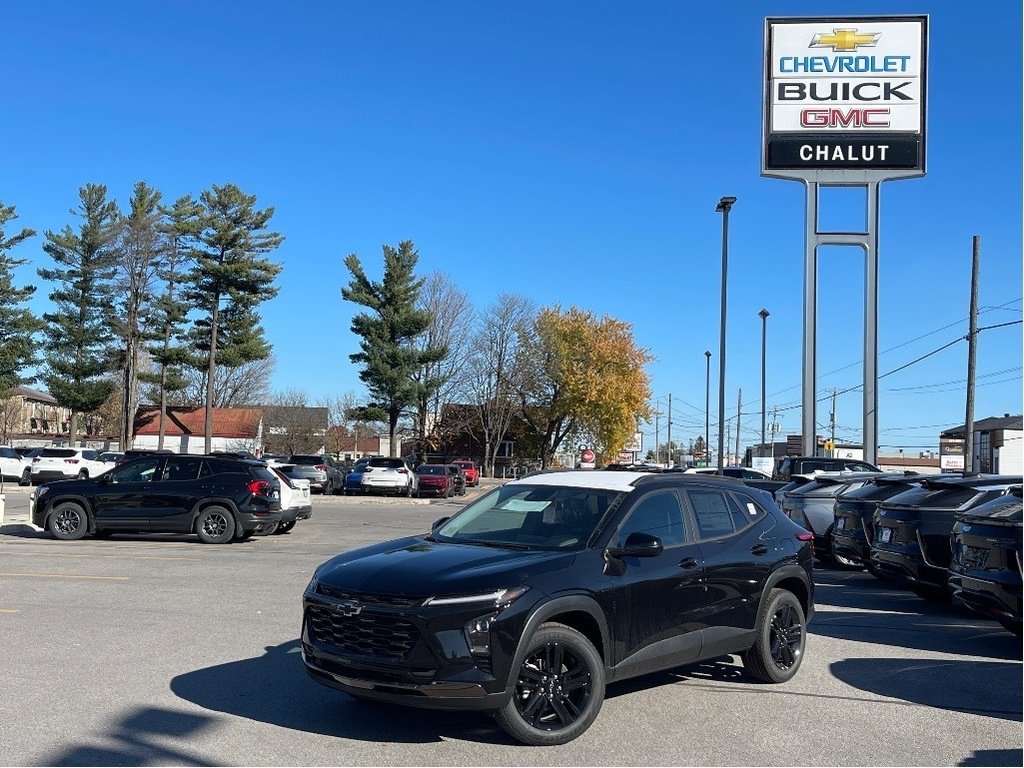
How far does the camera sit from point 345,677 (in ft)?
19.6

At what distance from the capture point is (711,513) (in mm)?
7637

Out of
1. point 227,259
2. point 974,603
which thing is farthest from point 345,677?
point 227,259

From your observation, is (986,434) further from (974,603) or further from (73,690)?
(73,690)

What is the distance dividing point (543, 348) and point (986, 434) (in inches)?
1196

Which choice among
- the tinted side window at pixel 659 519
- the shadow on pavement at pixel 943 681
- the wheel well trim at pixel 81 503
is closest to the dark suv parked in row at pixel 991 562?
the shadow on pavement at pixel 943 681

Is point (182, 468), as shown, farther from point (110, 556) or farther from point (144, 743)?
point (144, 743)

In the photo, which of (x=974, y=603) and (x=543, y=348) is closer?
(x=974, y=603)

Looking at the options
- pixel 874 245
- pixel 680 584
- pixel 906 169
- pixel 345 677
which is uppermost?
pixel 906 169

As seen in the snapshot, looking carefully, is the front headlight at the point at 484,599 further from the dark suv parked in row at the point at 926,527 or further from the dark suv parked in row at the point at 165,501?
the dark suv parked in row at the point at 165,501

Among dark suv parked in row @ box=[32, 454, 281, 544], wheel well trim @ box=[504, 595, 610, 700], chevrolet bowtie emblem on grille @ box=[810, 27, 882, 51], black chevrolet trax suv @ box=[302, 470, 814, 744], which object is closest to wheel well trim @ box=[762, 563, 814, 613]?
black chevrolet trax suv @ box=[302, 470, 814, 744]

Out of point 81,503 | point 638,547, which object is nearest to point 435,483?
point 81,503

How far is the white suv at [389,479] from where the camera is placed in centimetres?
3738

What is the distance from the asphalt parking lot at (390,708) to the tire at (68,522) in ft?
21.8

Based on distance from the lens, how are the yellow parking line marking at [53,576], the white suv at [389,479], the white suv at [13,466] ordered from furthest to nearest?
the white suv at [13,466]
the white suv at [389,479]
the yellow parking line marking at [53,576]
